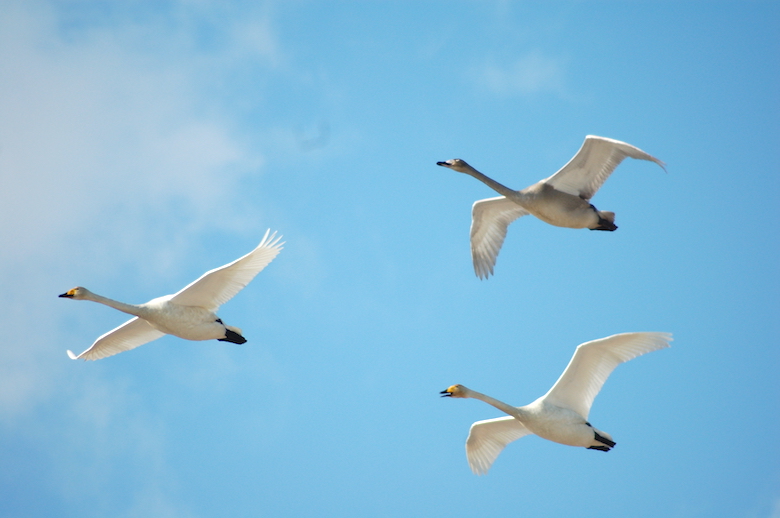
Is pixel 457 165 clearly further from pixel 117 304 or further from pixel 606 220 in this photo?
pixel 117 304

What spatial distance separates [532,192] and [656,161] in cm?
261

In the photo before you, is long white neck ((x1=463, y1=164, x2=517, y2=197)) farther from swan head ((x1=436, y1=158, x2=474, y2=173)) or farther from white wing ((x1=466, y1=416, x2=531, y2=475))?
white wing ((x1=466, y1=416, x2=531, y2=475))

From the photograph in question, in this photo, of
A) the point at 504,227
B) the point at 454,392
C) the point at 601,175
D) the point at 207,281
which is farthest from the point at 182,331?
the point at 601,175

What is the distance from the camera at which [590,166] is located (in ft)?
58.4

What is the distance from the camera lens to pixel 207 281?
57.6 ft

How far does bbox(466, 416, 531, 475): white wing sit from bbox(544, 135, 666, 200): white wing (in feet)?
15.6

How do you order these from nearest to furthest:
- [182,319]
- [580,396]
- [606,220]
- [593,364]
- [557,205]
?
[593,364] < [580,396] < [182,319] < [557,205] < [606,220]

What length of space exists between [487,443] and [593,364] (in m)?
2.81

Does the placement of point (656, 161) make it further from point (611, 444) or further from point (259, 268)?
point (259, 268)

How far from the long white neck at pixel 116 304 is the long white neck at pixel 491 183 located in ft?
23.1

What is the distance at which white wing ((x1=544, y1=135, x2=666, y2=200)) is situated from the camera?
56.6ft

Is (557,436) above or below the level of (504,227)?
below

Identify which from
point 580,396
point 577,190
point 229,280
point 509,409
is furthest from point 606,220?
point 229,280

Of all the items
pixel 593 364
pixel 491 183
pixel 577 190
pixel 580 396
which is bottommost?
pixel 580 396
